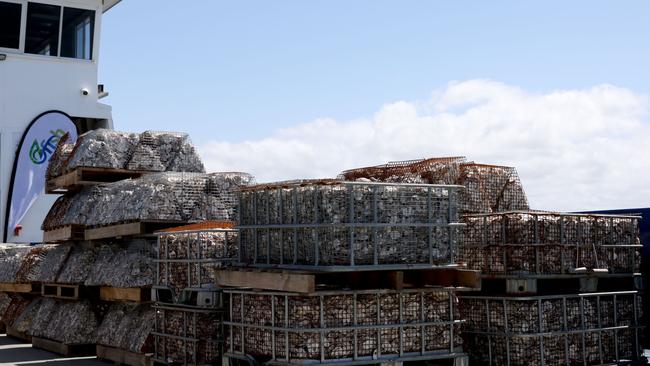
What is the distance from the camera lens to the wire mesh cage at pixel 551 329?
827 cm

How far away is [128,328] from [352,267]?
458 centimetres

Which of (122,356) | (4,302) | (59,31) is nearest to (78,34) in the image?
(59,31)

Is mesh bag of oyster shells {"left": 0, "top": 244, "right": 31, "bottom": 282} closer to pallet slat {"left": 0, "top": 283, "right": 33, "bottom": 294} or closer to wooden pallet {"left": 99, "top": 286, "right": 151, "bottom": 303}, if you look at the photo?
pallet slat {"left": 0, "top": 283, "right": 33, "bottom": 294}

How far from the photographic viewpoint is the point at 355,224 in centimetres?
717

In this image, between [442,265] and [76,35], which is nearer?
[442,265]

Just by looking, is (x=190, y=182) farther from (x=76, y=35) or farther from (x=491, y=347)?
(x=76, y=35)

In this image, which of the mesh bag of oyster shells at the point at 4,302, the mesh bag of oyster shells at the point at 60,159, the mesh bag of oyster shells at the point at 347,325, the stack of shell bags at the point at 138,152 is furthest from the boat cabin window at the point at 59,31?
the mesh bag of oyster shells at the point at 347,325

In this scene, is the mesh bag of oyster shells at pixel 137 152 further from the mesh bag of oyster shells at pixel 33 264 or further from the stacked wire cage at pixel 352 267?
the stacked wire cage at pixel 352 267

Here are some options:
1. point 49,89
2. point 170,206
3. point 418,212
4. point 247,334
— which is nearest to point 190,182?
point 170,206

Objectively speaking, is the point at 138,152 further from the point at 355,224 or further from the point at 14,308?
the point at 355,224

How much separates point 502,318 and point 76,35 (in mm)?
18093

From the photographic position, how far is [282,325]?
746 cm

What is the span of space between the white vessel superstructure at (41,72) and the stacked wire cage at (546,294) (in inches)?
646

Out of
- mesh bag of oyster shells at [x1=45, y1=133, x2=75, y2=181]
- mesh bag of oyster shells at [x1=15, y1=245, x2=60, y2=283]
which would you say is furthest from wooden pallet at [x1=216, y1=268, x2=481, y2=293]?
mesh bag of oyster shells at [x1=15, y1=245, x2=60, y2=283]
